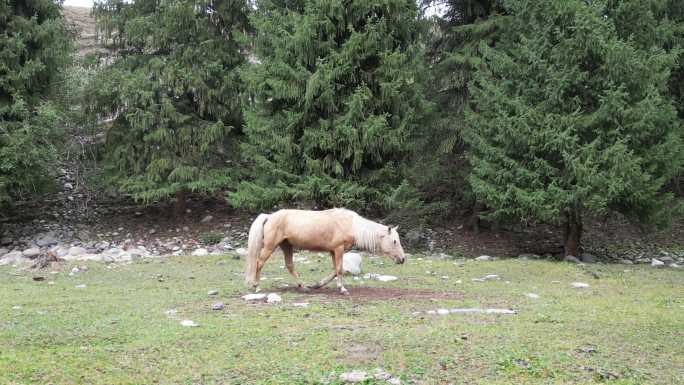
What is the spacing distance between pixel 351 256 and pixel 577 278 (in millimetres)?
5063

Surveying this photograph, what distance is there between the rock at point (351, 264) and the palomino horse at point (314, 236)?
7.64ft

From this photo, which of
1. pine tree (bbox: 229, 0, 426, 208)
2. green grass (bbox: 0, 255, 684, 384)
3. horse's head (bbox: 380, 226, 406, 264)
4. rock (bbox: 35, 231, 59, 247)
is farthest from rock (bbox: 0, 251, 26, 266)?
horse's head (bbox: 380, 226, 406, 264)

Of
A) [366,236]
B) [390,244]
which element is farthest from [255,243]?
[390,244]

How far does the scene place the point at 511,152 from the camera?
17781 millimetres

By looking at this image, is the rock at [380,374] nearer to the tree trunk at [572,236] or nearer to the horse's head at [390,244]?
the horse's head at [390,244]

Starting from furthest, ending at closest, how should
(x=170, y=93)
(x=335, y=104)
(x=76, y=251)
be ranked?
(x=170, y=93) → (x=335, y=104) → (x=76, y=251)

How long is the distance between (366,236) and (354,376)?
5.16m

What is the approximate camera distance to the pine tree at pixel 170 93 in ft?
70.9

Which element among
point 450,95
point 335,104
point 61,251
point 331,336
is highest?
point 450,95

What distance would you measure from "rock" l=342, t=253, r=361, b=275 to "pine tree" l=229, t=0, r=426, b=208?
4.95m

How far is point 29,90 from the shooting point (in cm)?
2169

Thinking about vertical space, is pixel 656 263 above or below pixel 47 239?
above

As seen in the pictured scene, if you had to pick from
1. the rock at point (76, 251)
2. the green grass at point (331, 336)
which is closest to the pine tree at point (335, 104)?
the rock at point (76, 251)

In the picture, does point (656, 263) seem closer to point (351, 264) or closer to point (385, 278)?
point (385, 278)
